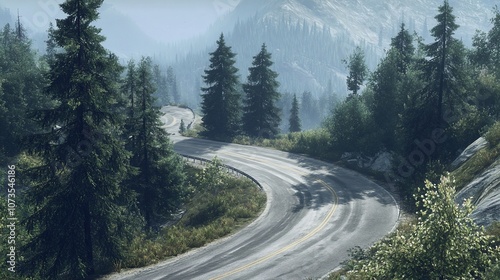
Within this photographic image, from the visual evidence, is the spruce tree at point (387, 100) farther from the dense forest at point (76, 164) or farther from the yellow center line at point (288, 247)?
the dense forest at point (76, 164)

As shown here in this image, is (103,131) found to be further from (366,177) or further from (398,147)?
(398,147)

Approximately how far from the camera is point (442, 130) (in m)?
32.9

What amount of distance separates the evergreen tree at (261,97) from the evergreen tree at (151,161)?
28.5 meters

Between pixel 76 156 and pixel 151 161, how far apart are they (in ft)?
38.0

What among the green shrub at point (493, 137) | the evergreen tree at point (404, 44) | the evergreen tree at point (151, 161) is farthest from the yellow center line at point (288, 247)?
the evergreen tree at point (404, 44)

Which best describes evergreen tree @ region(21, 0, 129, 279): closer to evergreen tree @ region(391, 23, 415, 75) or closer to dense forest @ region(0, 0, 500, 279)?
dense forest @ region(0, 0, 500, 279)

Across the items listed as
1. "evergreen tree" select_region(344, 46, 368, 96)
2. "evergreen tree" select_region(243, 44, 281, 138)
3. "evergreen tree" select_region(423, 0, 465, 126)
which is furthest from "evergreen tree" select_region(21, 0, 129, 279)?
"evergreen tree" select_region(344, 46, 368, 96)

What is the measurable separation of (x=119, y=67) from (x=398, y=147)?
91.6ft

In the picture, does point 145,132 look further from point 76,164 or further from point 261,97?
point 261,97

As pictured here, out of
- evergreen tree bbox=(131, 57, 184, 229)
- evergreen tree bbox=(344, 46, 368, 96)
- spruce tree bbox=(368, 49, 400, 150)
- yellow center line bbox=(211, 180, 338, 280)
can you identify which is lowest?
yellow center line bbox=(211, 180, 338, 280)

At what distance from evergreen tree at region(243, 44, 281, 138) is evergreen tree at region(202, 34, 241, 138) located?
2667 mm

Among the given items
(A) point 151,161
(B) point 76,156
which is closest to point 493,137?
(A) point 151,161

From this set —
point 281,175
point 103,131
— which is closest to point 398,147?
point 281,175

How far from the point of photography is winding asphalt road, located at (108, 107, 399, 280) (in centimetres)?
2011
